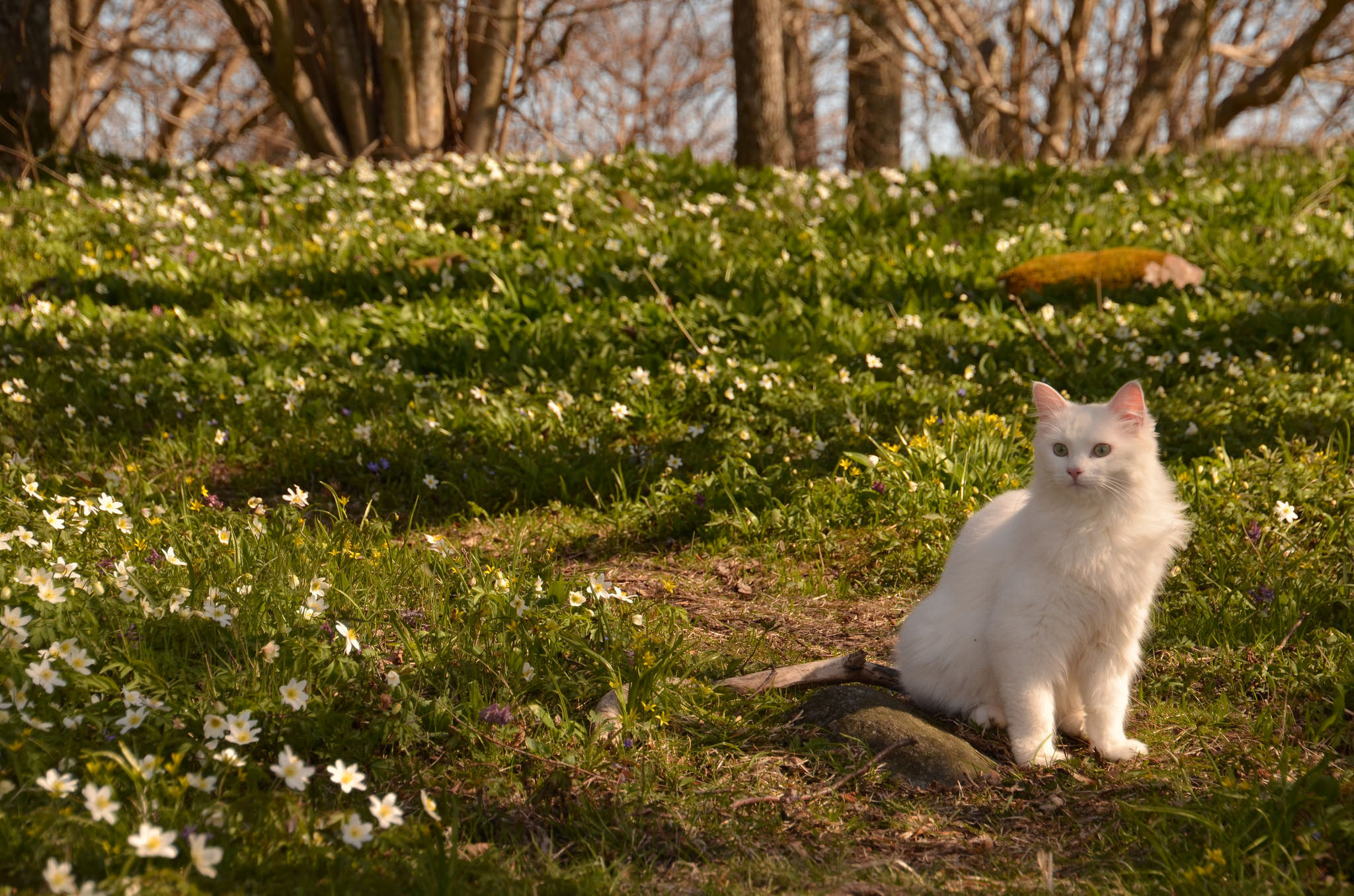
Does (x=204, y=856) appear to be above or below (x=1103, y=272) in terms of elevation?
below

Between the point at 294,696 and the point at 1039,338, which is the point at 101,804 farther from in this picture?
the point at 1039,338

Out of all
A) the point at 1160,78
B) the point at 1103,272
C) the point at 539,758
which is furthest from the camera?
the point at 1160,78

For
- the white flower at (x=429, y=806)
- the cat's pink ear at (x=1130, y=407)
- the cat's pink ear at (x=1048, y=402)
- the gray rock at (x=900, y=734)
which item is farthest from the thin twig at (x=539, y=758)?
the cat's pink ear at (x=1130, y=407)

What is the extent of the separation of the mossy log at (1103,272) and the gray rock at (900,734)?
4.71 m

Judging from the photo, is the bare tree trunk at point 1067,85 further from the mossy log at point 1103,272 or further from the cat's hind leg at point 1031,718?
the cat's hind leg at point 1031,718

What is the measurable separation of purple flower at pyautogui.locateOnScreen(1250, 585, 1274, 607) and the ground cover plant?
22 mm

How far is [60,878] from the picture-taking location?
6.31 ft

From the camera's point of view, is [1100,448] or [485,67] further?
[485,67]

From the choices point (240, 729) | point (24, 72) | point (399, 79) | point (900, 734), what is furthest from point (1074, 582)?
point (24, 72)

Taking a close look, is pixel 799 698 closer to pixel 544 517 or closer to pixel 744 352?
pixel 544 517

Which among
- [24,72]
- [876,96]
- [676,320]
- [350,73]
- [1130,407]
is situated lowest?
[1130,407]

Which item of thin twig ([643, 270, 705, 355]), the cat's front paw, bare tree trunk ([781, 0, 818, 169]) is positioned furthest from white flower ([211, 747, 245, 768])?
bare tree trunk ([781, 0, 818, 169])

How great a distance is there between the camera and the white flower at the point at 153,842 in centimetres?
206

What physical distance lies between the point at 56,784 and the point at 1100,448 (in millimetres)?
2908
